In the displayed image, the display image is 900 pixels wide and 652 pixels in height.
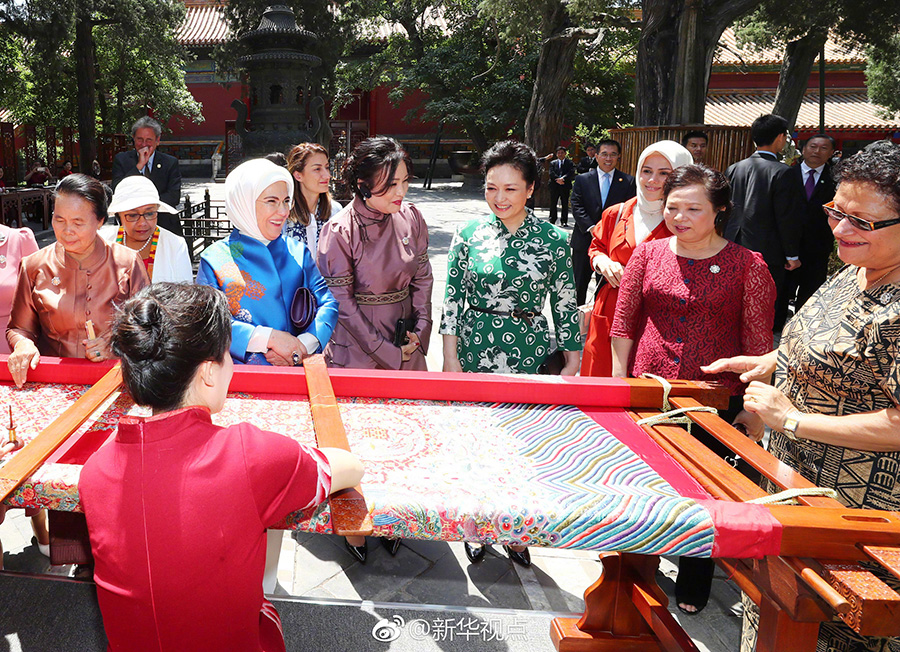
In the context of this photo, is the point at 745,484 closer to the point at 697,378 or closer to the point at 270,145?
the point at 697,378

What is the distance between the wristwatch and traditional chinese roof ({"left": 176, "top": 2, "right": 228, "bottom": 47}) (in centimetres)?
2518

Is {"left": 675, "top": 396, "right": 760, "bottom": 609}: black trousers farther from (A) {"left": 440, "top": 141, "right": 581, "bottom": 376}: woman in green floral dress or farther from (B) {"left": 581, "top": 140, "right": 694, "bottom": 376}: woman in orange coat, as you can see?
(B) {"left": 581, "top": 140, "right": 694, "bottom": 376}: woman in orange coat

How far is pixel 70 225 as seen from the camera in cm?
240

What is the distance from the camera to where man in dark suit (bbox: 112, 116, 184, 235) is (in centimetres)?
525

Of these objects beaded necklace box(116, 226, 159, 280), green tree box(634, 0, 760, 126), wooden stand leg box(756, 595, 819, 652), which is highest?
green tree box(634, 0, 760, 126)

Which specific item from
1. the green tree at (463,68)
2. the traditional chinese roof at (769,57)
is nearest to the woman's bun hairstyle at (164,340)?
the green tree at (463,68)

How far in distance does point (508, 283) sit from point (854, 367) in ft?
4.44

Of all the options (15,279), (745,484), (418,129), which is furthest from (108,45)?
(745,484)

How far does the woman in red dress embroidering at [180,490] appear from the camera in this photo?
46.6 inches

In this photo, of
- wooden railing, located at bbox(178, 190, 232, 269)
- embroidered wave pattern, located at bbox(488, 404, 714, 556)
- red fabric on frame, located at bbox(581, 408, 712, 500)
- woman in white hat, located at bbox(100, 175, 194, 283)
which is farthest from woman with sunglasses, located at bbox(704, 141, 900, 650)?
wooden railing, located at bbox(178, 190, 232, 269)

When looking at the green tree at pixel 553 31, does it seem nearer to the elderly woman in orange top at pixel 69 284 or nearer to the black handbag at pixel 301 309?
the black handbag at pixel 301 309

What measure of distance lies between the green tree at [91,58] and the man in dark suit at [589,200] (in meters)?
10.6

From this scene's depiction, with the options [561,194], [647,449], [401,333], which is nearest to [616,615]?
[647,449]

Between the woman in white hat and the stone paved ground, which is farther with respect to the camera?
the woman in white hat
